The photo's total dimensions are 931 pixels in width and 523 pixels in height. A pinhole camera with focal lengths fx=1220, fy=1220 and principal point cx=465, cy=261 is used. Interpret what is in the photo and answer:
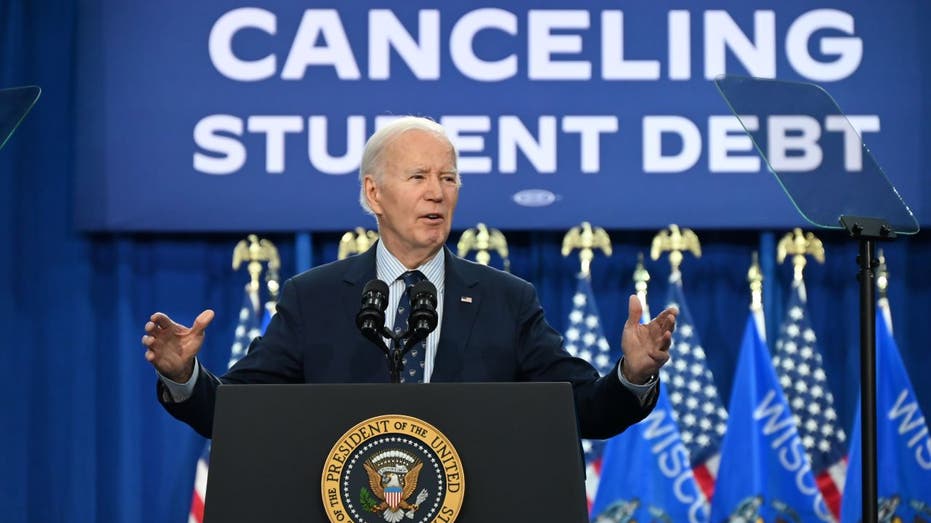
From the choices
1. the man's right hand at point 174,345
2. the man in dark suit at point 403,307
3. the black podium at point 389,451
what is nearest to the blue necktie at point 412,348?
the man in dark suit at point 403,307

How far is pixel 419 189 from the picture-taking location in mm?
2873

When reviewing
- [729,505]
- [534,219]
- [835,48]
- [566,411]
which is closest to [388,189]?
[566,411]

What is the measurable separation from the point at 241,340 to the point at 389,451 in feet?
12.6

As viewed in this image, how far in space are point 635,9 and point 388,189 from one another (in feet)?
10.7

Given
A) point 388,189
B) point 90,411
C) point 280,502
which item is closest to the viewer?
point 280,502

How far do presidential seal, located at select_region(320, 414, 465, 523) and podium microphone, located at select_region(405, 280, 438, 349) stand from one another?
0.83ft

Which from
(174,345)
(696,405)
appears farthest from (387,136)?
(696,405)

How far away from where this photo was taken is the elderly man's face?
2869 millimetres

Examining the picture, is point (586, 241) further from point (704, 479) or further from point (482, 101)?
point (704, 479)

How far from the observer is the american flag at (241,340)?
558 cm

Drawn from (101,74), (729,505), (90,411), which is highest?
(101,74)

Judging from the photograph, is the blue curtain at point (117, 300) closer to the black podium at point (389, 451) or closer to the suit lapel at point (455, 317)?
the suit lapel at point (455, 317)

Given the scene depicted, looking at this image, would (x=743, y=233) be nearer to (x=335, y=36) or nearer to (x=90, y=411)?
(x=335, y=36)

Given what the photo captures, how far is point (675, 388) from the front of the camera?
566cm
